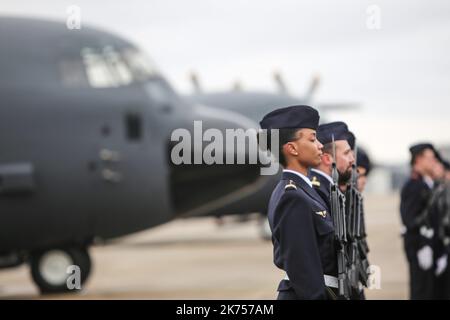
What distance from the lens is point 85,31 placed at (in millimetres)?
13594

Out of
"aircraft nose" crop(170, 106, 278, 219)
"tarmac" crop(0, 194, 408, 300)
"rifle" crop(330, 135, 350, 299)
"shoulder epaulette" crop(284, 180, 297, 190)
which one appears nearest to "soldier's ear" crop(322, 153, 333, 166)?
"rifle" crop(330, 135, 350, 299)

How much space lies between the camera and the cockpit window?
13.2m

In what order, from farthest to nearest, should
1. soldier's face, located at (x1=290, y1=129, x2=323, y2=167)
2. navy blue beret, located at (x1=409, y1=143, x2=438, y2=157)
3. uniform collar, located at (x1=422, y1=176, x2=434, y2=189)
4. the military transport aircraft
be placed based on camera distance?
the military transport aircraft, uniform collar, located at (x1=422, y1=176, x2=434, y2=189), navy blue beret, located at (x1=409, y1=143, x2=438, y2=157), soldier's face, located at (x1=290, y1=129, x2=323, y2=167)

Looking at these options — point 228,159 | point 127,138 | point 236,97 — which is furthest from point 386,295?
point 236,97

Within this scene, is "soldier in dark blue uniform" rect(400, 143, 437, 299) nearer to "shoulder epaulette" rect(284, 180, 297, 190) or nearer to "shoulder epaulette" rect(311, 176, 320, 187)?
"shoulder epaulette" rect(311, 176, 320, 187)

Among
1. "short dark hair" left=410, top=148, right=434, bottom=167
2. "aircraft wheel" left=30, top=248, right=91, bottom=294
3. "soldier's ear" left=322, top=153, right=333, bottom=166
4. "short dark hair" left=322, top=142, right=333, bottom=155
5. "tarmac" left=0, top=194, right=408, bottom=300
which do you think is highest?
"short dark hair" left=410, top=148, right=434, bottom=167

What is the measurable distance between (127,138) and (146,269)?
6.70 meters

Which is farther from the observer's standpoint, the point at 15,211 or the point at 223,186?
the point at 223,186

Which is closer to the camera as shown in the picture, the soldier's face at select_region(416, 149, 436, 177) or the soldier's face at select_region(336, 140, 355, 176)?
the soldier's face at select_region(336, 140, 355, 176)

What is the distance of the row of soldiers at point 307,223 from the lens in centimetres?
438

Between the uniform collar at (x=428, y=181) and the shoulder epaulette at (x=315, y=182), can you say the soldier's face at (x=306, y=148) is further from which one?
the uniform collar at (x=428, y=181)

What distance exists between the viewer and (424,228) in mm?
9578

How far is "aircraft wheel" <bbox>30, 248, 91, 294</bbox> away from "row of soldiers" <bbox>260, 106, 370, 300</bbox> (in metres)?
8.90

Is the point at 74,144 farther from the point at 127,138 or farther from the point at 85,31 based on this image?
the point at 85,31
